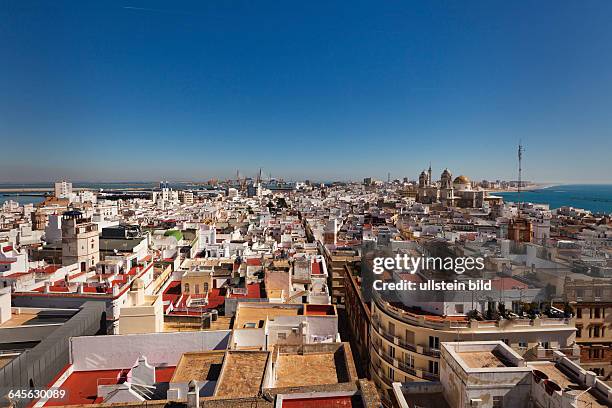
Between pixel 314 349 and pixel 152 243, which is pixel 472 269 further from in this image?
pixel 152 243

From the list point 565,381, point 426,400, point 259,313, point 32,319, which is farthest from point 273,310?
point 565,381

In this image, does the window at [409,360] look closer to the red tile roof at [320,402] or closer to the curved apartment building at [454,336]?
the curved apartment building at [454,336]

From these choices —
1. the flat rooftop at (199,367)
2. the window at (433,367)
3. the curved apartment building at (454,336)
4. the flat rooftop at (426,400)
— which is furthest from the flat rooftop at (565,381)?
the flat rooftop at (199,367)

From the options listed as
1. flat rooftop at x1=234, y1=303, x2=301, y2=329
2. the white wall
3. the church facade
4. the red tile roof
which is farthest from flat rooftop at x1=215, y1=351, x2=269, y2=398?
the church facade

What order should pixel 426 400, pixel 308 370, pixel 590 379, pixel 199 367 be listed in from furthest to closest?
1. pixel 308 370
2. pixel 199 367
3. pixel 426 400
4. pixel 590 379

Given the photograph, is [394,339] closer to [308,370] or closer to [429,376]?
[429,376]

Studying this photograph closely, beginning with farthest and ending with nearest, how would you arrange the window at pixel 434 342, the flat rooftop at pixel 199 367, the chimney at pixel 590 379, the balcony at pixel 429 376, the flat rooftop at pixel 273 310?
the flat rooftop at pixel 273 310, the window at pixel 434 342, the balcony at pixel 429 376, the flat rooftop at pixel 199 367, the chimney at pixel 590 379

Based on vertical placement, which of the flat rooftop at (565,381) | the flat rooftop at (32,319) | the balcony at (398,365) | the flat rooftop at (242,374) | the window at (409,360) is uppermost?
the flat rooftop at (565,381)

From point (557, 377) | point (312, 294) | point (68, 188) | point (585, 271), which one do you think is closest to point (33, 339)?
point (312, 294)

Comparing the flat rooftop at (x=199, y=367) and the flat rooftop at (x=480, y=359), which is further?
the flat rooftop at (x=199, y=367)
